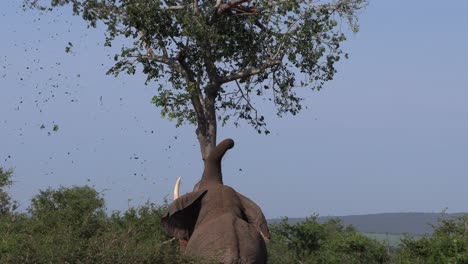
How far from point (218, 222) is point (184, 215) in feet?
5.38

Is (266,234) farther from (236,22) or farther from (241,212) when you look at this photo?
(236,22)

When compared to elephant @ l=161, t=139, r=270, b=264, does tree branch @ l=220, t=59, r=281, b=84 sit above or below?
above

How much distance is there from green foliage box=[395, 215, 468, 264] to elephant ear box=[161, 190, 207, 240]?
6344mm

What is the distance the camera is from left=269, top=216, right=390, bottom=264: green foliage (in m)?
22.4

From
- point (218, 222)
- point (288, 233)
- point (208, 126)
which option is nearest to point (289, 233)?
point (288, 233)

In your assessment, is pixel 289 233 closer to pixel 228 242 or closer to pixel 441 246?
pixel 441 246

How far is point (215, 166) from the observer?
663 inches

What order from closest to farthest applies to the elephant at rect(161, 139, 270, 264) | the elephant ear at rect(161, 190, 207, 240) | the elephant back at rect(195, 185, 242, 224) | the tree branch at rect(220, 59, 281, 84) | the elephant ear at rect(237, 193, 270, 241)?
the elephant at rect(161, 139, 270, 264)
the elephant back at rect(195, 185, 242, 224)
the elephant ear at rect(237, 193, 270, 241)
the elephant ear at rect(161, 190, 207, 240)
the tree branch at rect(220, 59, 281, 84)

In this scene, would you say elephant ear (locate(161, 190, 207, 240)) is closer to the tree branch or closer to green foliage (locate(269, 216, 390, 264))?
green foliage (locate(269, 216, 390, 264))

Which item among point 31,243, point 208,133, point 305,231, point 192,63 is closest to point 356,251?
point 305,231

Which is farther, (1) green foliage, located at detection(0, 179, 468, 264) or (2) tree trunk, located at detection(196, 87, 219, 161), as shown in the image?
(2) tree trunk, located at detection(196, 87, 219, 161)

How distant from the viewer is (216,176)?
16766mm

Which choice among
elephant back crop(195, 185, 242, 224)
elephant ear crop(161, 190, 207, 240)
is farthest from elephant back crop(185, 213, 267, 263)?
elephant ear crop(161, 190, 207, 240)

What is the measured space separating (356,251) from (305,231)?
1.33 m
